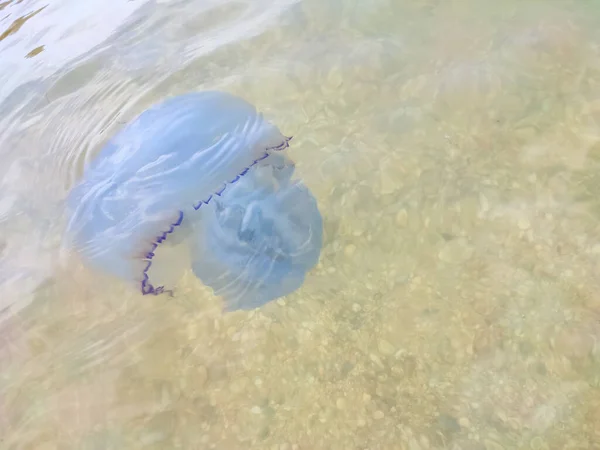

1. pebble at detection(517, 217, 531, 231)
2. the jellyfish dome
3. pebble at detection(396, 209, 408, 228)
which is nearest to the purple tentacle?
the jellyfish dome

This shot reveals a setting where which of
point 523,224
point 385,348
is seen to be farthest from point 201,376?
point 523,224

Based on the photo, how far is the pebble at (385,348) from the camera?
1817 mm

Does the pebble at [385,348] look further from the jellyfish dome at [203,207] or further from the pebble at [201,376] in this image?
the pebble at [201,376]

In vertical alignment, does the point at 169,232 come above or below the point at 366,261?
above

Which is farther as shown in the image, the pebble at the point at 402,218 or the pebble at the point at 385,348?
the pebble at the point at 402,218

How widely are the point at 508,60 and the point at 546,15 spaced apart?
14.9 inches

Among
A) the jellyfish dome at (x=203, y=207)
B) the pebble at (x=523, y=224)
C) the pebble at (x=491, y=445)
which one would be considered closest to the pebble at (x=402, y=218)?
the jellyfish dome at (x=203, y=207)

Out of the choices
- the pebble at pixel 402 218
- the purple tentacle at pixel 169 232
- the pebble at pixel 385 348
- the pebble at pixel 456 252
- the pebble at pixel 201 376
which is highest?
the purple tentacle at pixel 169 232

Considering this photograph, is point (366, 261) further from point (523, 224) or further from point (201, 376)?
point (201, 376)

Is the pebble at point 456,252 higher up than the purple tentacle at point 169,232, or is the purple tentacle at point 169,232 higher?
the purple tentacle at point 169,232

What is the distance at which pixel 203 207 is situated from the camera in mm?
2281

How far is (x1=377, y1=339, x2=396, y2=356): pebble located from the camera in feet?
5.96

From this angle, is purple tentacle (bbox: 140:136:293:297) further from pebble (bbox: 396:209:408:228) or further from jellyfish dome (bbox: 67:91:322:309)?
pebble (bbox: 396:209:408:228)

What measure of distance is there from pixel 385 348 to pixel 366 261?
35 centimetres
